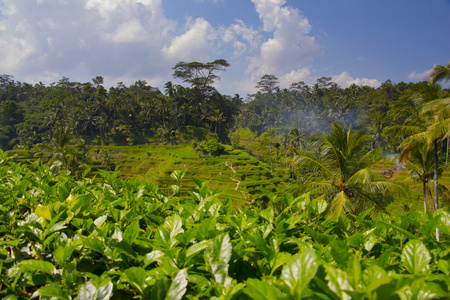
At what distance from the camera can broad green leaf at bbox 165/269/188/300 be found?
2.07ft

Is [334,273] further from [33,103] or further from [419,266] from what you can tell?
[33,103]

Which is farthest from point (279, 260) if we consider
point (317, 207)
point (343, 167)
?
point (343, 167)

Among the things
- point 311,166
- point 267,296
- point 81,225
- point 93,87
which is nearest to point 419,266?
point 267,296

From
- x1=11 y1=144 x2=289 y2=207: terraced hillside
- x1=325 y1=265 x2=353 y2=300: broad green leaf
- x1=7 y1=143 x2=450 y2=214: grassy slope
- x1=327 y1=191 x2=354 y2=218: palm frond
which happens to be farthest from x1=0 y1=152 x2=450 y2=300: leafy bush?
x1=11 y1=144 x2=289 y2=207: terraced hillside

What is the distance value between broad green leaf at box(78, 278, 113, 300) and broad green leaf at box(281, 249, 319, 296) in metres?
0.43

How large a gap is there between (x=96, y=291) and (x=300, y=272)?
0.50 metres

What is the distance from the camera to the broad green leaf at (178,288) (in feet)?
2.07

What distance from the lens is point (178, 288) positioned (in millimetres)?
637

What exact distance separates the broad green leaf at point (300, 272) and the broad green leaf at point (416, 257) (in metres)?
0.38

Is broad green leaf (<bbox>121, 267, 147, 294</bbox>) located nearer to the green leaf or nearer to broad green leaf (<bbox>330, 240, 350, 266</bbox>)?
the green leaf

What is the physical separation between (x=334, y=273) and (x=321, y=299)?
0.06 meters

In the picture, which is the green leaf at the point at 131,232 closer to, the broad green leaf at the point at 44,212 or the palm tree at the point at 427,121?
the broad green leaf at the point at 44,212

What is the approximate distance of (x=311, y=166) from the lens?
7406mm

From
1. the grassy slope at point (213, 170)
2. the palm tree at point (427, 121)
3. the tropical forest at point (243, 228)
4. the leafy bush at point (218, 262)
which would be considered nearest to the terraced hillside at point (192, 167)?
the grassy slope at point (213, 170)
